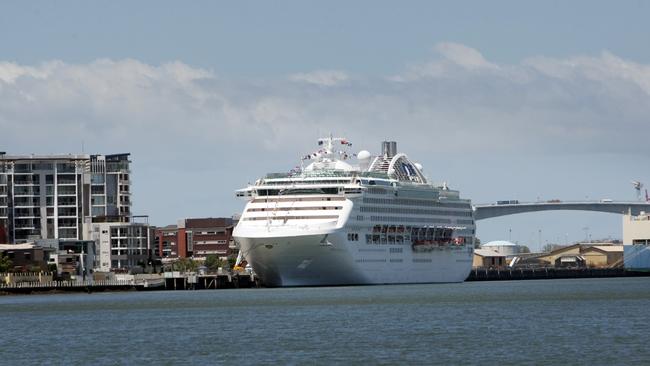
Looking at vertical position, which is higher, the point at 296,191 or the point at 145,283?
the point at 296,191

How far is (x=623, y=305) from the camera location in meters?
85.2

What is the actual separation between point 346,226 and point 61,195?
224 feet

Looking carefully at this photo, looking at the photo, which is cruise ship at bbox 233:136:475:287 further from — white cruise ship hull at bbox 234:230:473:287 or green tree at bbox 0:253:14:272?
green tree at bbox 0:253:14:272

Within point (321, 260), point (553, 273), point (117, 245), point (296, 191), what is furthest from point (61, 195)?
point (321, 260)

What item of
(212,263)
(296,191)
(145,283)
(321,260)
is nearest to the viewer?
(321,260)

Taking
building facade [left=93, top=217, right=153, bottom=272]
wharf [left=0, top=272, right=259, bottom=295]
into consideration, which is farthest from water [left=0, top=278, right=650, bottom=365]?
building facade [left=93, top=217, right=153, bottom=272]

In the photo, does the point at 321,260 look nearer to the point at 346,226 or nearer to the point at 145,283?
the point at 346,226

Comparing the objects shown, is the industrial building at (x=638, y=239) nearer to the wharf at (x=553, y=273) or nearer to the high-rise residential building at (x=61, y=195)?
the wharf at (x=553, y=273)

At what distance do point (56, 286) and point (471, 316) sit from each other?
2423 inches

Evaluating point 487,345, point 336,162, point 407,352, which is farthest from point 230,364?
point 336,162

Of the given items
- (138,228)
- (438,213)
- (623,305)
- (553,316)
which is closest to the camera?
(553,316)

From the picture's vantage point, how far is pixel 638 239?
18362 centimetres

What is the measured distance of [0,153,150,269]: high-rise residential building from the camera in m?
179

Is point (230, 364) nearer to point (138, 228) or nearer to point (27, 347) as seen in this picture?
point (27, 347)
